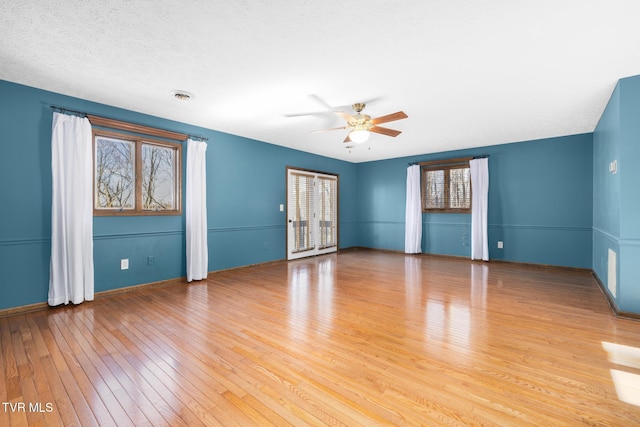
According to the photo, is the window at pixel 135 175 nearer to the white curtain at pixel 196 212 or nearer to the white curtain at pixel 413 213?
the white curtain at pixel 196 212

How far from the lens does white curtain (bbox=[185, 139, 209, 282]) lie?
4.80m

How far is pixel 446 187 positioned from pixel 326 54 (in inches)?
216

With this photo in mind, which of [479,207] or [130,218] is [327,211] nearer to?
[479,207]

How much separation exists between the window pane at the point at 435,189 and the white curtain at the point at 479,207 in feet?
2.52

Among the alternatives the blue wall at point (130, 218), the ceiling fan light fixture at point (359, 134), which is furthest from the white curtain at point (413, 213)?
the ceiling fan light fixture at point (359, 134)

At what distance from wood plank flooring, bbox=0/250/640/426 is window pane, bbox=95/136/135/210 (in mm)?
1357

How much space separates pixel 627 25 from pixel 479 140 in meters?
3.89

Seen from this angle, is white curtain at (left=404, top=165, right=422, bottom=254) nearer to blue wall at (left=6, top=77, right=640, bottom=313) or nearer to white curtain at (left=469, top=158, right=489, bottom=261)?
blue wall at (left=6, top=77, right=640, bottom=313)

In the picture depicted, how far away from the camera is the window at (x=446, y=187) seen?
689 centimetres

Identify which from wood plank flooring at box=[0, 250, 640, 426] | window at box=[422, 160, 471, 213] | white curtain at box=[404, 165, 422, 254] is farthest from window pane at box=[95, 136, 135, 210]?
window at box=[422, 160, 471, 213]

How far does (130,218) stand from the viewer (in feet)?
14.1

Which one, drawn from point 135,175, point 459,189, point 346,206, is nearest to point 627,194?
point 459,189

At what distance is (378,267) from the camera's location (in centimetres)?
600

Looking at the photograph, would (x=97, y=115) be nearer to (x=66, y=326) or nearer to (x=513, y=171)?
(x=66, y=326)
